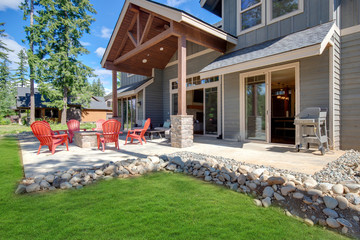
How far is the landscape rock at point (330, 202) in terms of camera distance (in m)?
1.89

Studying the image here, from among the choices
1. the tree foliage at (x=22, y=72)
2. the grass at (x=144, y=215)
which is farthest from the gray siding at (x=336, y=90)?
the tree foliage at (x=22, y=72)

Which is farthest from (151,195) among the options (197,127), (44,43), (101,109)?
(101,109)

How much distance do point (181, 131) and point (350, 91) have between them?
15.5 feet

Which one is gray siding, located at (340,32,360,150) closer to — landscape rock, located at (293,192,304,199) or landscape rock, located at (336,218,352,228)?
landscape rock, located at (293,192,304,199)

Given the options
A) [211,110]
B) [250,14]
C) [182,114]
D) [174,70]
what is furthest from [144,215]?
[174,70]

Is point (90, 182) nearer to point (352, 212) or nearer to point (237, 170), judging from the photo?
point (237, 170)

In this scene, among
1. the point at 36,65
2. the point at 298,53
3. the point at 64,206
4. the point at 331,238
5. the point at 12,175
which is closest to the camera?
the point at 331,238

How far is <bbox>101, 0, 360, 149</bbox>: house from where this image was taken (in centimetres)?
474

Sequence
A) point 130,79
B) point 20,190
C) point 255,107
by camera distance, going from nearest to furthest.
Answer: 1. point 20,190
2. point 255,107
3. point 130,79

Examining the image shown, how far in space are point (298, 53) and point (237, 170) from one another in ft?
11.3

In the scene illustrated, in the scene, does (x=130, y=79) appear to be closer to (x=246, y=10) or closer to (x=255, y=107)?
(x=246, y=10)

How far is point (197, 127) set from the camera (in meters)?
9.95

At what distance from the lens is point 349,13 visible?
190 inches

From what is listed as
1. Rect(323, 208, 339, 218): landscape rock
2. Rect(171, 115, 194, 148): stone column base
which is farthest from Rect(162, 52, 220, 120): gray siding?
Rect(323, 208, 339, 218): landscape rock
